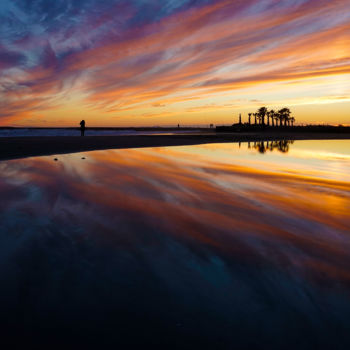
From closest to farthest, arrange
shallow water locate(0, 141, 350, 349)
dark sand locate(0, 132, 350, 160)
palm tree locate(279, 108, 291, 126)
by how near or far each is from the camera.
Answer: shallow water locate(0, 141, 350, 349)
dark sand locate(0, 132, 350, 160)
palm tree locate(279, 108, 291, 126)

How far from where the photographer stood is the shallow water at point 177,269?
7.84 feet

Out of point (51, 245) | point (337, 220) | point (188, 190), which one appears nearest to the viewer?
point (51, 245)

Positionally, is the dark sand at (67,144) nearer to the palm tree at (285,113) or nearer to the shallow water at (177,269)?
the shallow water at (177,269)

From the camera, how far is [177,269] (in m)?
3.38

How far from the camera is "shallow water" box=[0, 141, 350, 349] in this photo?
239 cm

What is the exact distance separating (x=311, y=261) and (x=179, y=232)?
79.6 inches

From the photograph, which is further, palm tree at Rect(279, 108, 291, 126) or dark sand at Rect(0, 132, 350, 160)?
palm tree at Rect(279, 108, 291, 126)

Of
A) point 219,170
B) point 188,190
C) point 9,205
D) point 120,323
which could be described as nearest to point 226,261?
point 120,323

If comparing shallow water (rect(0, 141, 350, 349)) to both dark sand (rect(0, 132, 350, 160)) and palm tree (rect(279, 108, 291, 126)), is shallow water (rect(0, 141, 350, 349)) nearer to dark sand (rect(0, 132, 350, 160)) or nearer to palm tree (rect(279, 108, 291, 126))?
dark sand (rect(0, 132, 350, 160))

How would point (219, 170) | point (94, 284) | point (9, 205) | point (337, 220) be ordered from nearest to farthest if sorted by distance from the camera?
1. point (94, 284)
2. point (337, 220)
3. point (9, 205)
4. point (219, 170)

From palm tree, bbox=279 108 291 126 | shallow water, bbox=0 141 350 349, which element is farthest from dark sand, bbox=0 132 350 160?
palm tree, bbox=279 108 291 126

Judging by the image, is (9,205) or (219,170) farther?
(219,170)

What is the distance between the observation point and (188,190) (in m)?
7.57

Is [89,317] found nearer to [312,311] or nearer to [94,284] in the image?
[94,284]
